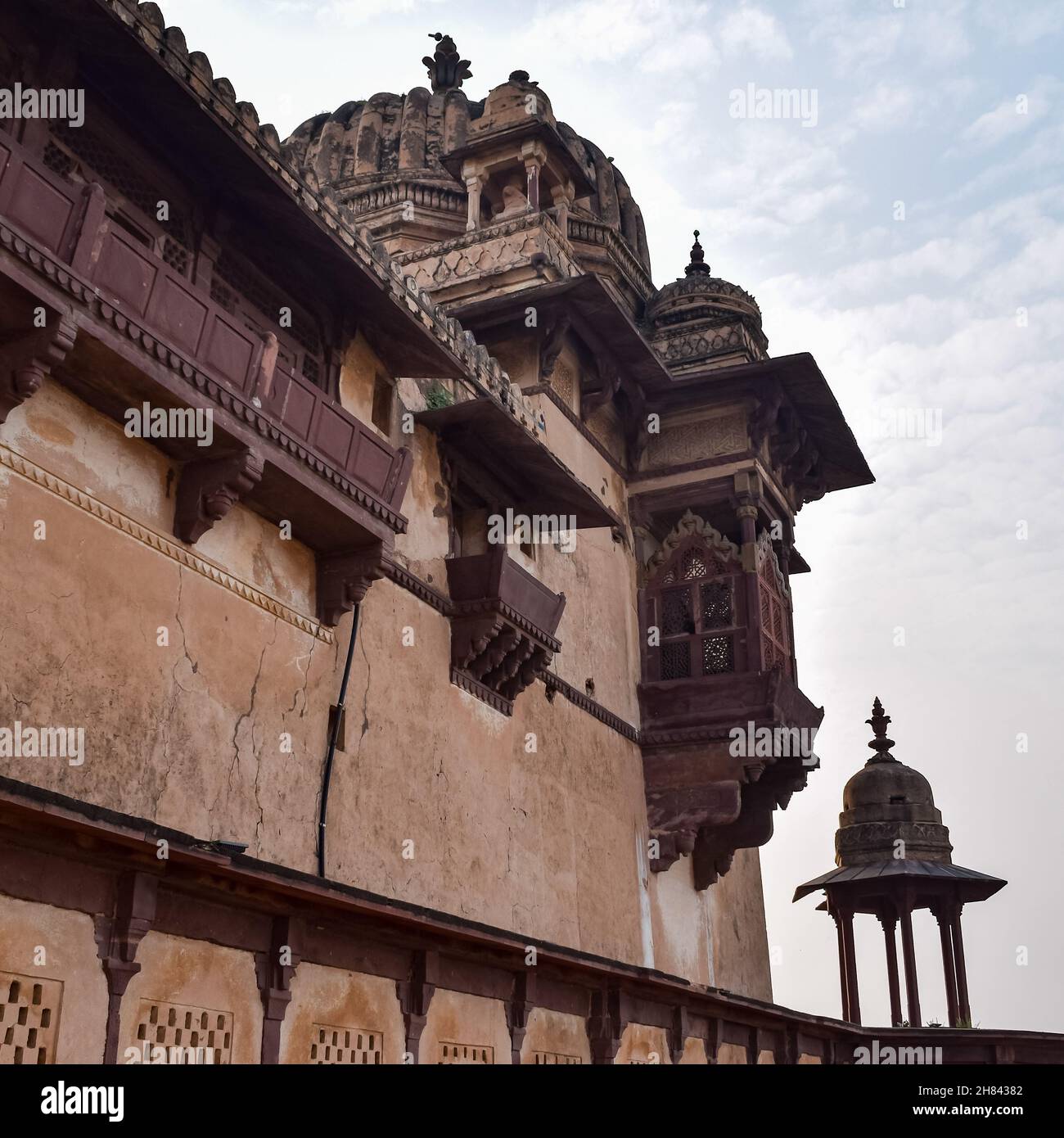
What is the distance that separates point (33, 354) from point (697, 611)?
29.0 ft

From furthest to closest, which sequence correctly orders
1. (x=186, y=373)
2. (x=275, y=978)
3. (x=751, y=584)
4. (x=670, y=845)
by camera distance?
1. (x=751, y=584)
2. (x=670, y=845)
3. (x=186, y=373)
4. (x=275, y=978)

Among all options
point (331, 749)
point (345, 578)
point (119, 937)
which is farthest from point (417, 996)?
point (345, 578)

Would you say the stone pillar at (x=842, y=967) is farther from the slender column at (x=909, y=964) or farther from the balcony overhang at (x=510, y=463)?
the balcony overhang at (x=510, y=463)

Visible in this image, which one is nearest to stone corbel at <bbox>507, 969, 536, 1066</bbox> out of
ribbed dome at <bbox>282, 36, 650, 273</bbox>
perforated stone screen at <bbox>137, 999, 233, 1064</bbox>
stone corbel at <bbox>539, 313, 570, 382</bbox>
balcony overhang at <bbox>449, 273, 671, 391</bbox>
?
perforated stone screen at <bbox>137, 999, 233, 1064</bbox>

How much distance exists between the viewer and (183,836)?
214 inches

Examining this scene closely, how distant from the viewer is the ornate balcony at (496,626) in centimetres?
1048

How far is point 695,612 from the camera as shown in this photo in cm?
1405

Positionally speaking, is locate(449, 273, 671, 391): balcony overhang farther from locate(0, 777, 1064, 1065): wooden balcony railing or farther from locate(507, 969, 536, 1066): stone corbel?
locate(507, 969, 536, 1066): stone corbel

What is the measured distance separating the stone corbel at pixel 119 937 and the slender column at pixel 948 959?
46.4 feet

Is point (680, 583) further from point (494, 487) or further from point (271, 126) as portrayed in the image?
point (271, 126)

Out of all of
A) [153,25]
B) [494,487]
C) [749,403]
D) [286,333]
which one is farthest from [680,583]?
[153,25]

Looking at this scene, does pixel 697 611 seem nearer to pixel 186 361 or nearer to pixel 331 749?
pixel 331 749

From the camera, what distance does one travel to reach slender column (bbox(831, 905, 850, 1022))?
58.2 feet
